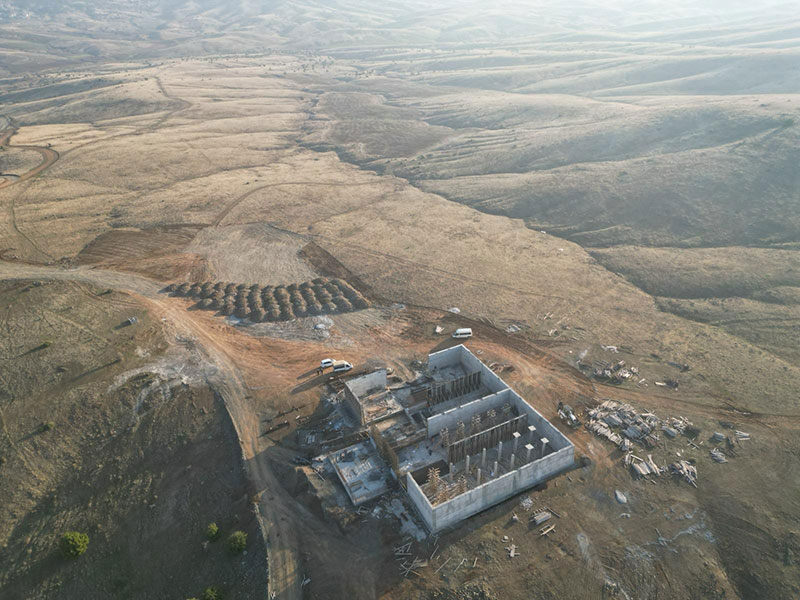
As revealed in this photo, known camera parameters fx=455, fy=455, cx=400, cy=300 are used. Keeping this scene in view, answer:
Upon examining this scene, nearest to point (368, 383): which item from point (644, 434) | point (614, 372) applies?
point (644, 434)

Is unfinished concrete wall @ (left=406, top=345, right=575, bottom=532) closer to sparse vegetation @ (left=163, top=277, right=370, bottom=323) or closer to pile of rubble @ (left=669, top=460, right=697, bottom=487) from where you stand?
pile of rubble @ (left=669, top=460, right=697, bottom=487)

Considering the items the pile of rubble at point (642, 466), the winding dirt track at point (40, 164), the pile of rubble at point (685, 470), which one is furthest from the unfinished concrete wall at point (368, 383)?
the winding dirt track at point (40, 164)

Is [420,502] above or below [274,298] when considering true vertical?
above

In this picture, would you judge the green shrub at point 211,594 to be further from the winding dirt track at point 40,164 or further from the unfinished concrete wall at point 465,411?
the winding dirt track at point 40,164

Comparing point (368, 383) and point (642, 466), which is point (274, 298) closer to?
point (368, 383)

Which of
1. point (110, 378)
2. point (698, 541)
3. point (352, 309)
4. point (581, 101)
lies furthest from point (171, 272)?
point (581, 101)

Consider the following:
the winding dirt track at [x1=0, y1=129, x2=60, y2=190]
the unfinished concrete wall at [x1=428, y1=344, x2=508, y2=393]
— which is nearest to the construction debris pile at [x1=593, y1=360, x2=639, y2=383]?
the unfinished concrete wall at [x1=428, y1=344, x2=508, y2=393]

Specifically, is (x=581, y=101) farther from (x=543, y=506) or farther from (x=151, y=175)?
(x=543, y=506)

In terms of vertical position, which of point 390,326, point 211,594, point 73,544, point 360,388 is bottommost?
point 390,326
